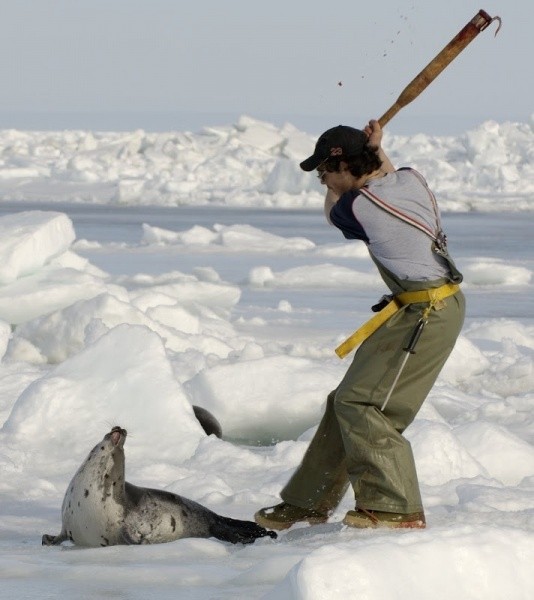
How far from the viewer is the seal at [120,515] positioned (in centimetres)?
395

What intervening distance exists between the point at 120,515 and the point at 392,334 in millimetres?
997

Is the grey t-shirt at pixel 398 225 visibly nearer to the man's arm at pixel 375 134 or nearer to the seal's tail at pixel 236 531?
the man's arm at pixel 375 134

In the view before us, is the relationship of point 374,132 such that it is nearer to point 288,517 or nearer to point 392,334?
point 392,334

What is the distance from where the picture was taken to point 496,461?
5855mm

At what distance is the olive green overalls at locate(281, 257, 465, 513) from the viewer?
3.66m

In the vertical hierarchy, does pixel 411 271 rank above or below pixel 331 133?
below

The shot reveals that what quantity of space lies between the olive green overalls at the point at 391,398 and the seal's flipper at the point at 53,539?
2.97 ft

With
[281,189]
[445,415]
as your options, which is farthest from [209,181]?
[445,415]

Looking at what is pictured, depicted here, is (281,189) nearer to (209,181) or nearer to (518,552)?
(209,181)

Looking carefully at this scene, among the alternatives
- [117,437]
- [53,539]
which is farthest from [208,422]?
[53,539]

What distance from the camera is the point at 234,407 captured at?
23.2 feet

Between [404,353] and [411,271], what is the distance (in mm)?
232

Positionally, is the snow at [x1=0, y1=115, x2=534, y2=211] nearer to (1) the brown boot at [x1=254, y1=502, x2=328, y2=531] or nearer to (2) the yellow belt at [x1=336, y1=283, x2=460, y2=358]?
(1) the brown boot at [x1=254, y1=502, x2=328, y2=531]

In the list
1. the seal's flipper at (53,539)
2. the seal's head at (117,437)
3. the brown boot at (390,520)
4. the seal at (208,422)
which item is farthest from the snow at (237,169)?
the brown boot at (390,520)
